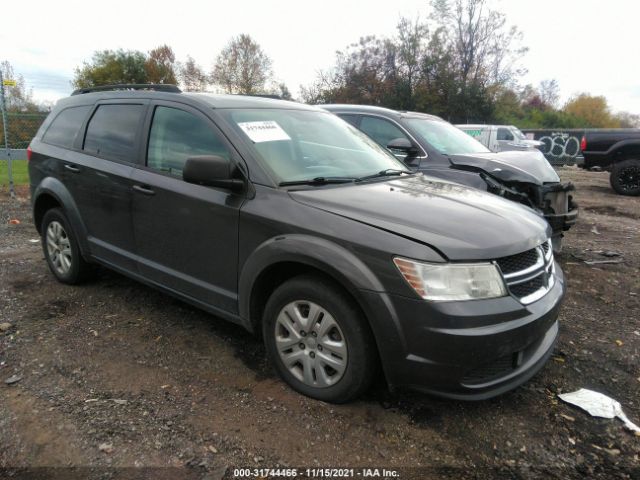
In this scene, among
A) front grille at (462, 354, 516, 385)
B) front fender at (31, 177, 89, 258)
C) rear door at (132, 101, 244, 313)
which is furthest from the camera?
front fender at (31, 177, 89, 258)

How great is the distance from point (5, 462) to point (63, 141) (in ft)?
9.65

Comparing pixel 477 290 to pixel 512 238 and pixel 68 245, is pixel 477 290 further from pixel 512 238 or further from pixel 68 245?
pixel 68 245

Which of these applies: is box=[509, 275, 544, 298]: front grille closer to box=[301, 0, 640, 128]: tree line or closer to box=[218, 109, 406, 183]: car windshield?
box=[218, 109, 406, 183]: car windshield

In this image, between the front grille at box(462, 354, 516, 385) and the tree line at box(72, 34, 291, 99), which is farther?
the tree line at box(72, 34, 291, 99)

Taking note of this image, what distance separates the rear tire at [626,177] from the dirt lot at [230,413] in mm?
9178

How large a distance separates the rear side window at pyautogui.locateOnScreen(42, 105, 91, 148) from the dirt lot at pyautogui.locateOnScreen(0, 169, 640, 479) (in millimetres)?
1492

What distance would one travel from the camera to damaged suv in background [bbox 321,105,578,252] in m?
5.35

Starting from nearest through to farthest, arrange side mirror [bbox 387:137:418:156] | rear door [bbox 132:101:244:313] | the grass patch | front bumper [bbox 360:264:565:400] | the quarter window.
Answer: front bumper [bbox 360:264:565:400] < rear door [bbox 132:101:244:313] < the quarter window < side mirror [bbox 387:137:418:156] < the grass patch

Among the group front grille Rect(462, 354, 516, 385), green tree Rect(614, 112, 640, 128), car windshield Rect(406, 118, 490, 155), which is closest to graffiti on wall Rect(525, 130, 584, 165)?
car windshield Rect(406, 118, 490, 155)

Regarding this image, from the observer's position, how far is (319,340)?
8.62 ft

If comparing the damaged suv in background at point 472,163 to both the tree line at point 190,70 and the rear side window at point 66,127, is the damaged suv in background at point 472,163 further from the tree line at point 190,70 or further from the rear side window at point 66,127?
the tree line at point 190,70

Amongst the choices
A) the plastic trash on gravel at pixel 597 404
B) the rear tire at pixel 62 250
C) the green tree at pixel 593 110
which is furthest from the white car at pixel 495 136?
the green tree at pixel 593 110

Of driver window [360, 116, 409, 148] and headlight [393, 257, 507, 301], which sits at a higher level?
driver window [360, 116, 409, 148]

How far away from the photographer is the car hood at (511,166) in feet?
17.9
